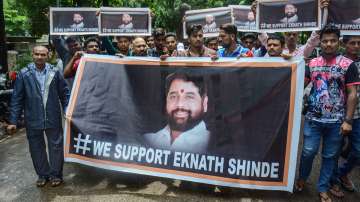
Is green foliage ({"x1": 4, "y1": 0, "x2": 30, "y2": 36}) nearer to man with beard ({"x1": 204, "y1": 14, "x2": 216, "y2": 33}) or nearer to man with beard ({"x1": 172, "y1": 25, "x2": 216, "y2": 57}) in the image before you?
man with beard ({"x1": 204, "y1": 14, "x2": 216, "y2": 33})

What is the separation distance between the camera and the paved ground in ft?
14.3

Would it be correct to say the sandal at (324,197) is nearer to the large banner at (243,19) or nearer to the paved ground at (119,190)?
the paved ground at (119,190)

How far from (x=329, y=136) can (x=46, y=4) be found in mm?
18105

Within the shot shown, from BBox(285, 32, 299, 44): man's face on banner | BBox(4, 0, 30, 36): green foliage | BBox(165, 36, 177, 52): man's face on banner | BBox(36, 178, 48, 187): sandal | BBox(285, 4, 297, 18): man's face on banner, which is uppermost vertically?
BBox(4, 0, 30, 36): green foliage

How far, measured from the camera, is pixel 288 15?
541 centimetres

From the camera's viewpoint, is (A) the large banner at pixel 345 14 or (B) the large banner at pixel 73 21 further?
(B) the large banner at pixel 73 21

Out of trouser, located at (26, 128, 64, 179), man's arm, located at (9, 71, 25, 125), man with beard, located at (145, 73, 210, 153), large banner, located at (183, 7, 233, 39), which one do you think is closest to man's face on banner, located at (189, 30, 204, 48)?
man with beard, located at (145, 73, 210, 153)

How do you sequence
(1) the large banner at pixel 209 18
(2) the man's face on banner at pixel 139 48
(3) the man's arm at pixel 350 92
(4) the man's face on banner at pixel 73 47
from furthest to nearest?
(1) the large banner at pixel 209 18 < (4) the man's face on banner at pixel 73 47 < (2) the man's face on banner at pixel 139 48 < (3) the man's arm at pixel 350 92

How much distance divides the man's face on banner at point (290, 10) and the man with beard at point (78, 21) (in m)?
3.69

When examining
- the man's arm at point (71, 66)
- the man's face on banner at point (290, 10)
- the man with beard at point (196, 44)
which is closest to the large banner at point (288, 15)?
the man's face on banner at point (290, 10)

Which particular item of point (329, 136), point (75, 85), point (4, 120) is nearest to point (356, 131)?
point (329, 136)

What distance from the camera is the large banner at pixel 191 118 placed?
4.24m

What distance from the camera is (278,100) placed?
168 inches

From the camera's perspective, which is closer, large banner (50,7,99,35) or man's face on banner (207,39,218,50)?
large banner (50,7,99,35)
